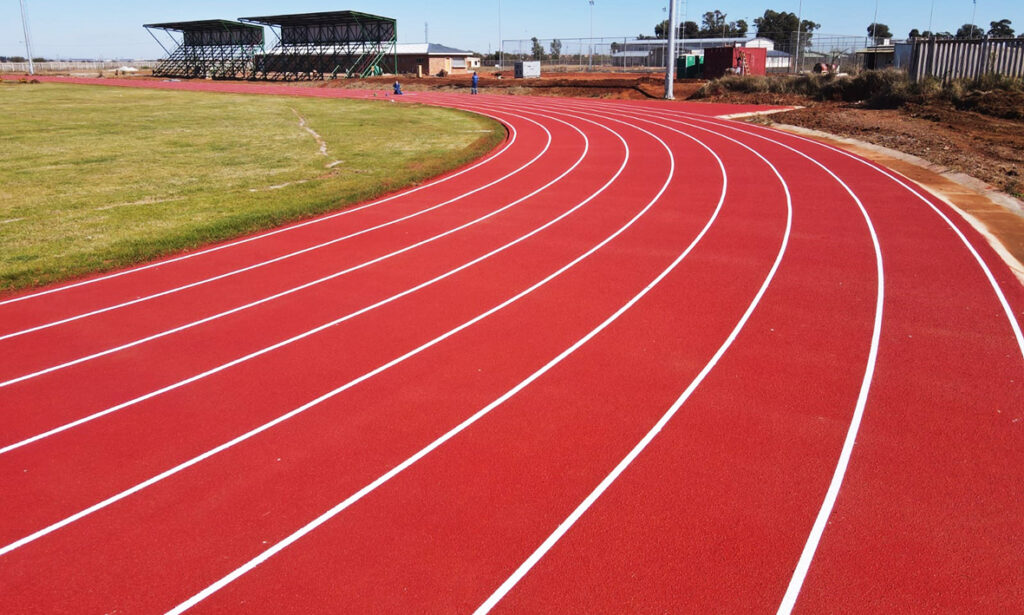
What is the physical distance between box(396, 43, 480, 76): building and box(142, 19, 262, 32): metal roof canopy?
13358 mm

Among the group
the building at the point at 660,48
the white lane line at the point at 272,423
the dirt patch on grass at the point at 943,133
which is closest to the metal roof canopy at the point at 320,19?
the building at the point at 660,48

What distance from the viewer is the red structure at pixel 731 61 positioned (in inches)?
1624

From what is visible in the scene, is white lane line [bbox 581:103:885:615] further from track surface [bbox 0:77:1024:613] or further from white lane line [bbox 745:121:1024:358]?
white lane line [bbox 745:121:1024:358]

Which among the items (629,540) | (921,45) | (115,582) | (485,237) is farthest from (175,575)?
(921,45)

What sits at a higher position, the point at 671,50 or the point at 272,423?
the point at 671,50

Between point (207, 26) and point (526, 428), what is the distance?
71.2 m

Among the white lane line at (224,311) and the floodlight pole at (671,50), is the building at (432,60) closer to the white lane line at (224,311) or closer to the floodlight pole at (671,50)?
the floodlight pole at (671,50)

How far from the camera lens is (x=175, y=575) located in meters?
4.01

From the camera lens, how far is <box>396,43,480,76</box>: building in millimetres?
61031

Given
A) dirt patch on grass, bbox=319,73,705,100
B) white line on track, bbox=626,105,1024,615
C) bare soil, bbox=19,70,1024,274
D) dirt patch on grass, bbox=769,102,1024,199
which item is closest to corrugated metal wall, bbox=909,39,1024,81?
bare soil, bbox=19,70,1024,274

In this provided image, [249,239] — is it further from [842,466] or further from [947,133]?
[947,133]

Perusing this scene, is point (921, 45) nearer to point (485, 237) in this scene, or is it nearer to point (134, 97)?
point (485, 237)

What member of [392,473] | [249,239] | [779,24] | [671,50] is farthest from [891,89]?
[779,24]

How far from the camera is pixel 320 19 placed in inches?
2201
